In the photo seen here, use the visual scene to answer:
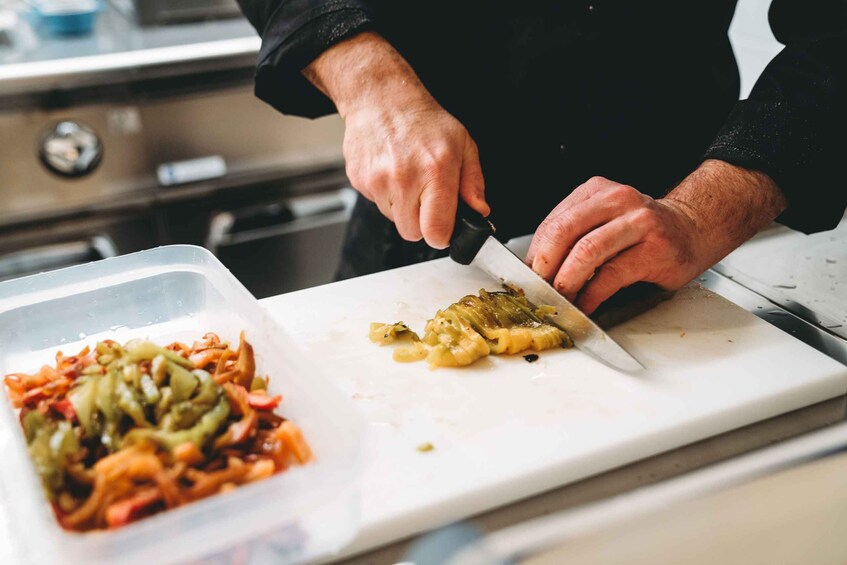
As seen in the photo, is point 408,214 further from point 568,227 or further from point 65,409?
point 65,409

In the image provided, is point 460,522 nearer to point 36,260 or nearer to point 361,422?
point 361,422

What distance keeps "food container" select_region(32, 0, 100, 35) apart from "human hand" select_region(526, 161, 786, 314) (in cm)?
169

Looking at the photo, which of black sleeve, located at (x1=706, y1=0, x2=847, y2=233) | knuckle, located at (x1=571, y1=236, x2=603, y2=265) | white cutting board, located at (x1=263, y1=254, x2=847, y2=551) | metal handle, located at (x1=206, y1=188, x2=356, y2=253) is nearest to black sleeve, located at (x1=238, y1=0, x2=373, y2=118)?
white cutting board, located at (x1=263, y1=254, x2=847, y2=551)

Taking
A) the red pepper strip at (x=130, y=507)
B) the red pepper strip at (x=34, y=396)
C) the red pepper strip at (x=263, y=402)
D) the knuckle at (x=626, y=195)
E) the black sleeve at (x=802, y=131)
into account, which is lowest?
the red pepper strip at (x=34, y=396)

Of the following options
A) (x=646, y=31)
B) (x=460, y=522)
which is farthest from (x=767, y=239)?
(x=460, y=522)

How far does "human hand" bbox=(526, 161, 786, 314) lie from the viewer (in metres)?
1.05

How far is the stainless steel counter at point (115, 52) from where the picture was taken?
73.6 inches

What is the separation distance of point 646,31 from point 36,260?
1557mm

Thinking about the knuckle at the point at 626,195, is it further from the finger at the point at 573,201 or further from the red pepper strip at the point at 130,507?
the red pepper strip at the point at 130,507

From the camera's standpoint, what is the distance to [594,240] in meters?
1.04

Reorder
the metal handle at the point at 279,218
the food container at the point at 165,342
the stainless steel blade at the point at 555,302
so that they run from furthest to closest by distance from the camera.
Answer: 1. the metal handle at the point at 279,218
2. the stainless steel blade at the point at 555,302
3. the food container at the point at 165,342

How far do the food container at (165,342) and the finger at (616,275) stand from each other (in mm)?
466

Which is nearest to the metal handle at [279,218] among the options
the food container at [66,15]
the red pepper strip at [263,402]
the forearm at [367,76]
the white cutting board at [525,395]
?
the food container at [66,15]

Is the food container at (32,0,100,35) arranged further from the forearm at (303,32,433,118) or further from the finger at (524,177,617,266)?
the finger at (524,177,617,266)
